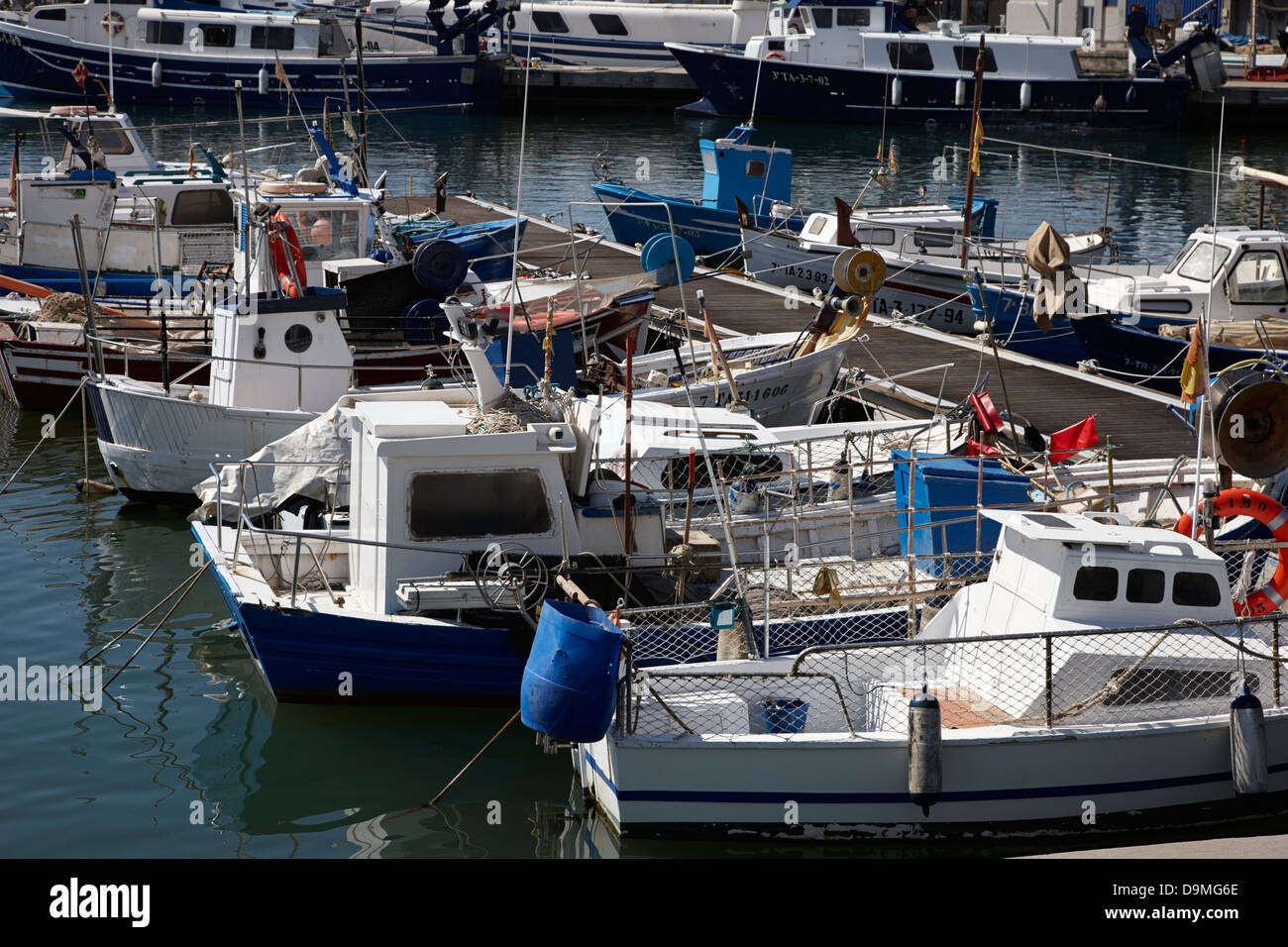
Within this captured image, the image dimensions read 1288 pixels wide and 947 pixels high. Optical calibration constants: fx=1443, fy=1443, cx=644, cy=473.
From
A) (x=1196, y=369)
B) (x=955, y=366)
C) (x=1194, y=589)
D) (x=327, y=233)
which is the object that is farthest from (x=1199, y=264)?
(x=1194, y=589)

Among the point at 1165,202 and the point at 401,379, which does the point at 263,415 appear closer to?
the point at 401,379

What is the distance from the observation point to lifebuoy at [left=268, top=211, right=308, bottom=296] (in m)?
17.0

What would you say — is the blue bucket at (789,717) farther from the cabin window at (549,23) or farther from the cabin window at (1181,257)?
the cabin window at (549,23)

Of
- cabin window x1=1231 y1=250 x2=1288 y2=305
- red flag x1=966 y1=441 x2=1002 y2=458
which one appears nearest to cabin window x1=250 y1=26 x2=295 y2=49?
cabin window x1=1231 y1=250 x2=1288 y2=305

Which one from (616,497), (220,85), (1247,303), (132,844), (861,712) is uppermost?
(220,85)

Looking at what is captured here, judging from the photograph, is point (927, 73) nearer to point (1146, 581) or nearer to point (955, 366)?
point (955, 366)

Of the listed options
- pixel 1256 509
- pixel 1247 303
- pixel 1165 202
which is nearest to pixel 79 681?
pixel 1256 509

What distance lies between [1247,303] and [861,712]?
1379cm

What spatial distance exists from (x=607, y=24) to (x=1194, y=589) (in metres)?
54.8

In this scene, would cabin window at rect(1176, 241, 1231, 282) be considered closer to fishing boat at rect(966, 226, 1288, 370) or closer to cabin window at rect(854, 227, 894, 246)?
fishing boat at rect(966, 226, 1288, 370)

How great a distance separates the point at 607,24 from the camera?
201 ft

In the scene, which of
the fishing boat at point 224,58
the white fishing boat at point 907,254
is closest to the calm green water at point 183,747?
the white fishing boat at point 907,254

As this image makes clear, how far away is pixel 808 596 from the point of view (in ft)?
39.8

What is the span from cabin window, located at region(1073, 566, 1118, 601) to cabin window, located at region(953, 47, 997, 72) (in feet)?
151
